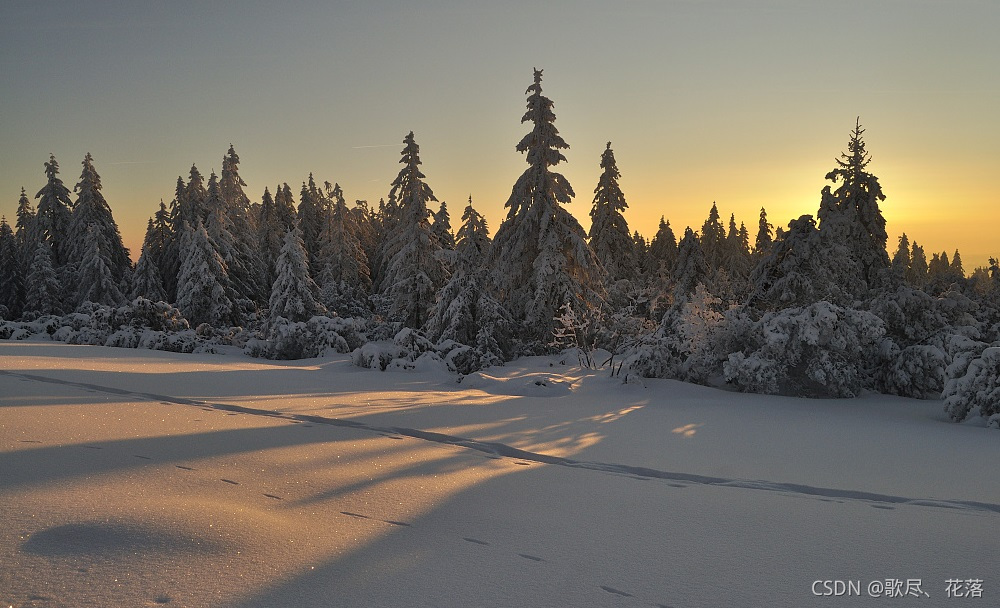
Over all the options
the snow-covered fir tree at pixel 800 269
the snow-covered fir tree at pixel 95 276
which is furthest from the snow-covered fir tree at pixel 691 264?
the snow-covered fir tree at pixel 95 276

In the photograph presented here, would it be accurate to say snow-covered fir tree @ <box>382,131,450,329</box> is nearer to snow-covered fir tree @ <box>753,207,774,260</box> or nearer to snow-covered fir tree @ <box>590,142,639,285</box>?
snow-covered fir tree @ <box>590,142,639,285</box>

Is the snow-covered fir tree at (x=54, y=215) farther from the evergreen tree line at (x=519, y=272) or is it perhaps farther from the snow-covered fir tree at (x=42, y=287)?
the snow-covered fir tree at (x=42, y=287)

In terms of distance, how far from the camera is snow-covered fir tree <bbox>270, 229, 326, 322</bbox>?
101ft

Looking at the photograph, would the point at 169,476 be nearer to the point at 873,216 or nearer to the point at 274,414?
the point at 274,414

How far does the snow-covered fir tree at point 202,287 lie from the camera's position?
3403cm

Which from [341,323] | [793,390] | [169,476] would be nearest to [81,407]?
[169,476]

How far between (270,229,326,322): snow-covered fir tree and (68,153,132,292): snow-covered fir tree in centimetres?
1789

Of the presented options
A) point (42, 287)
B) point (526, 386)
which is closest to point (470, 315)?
point (526, 386)

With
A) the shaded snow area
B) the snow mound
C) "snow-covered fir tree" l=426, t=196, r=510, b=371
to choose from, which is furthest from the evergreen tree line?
the shaded snow area

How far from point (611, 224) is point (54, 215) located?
146ft

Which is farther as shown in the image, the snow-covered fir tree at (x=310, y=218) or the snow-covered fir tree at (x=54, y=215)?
the snow-covered fir tree at (x=310, y=218)

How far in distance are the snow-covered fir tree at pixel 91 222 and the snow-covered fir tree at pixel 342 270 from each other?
14967mm

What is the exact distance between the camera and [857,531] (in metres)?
3.73

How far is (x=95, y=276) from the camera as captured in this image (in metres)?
39.2
